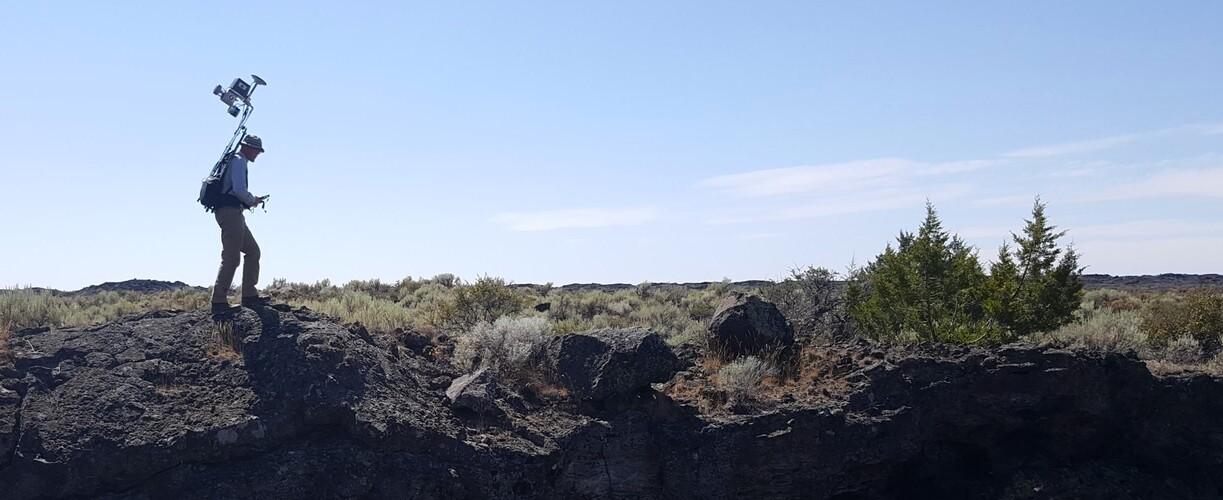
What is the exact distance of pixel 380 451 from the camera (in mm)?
7734

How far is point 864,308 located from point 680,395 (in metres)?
6.52

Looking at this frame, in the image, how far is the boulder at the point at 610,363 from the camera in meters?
9.00

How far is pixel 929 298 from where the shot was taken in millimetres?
13156

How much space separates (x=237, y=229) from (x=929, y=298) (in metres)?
8.89

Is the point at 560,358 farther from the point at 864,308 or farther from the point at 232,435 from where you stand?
the point at 864,308

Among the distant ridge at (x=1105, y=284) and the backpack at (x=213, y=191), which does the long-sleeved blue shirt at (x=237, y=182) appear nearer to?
the backpack at (x=213, y=191)

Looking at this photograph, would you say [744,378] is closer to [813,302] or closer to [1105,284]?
[813,302]

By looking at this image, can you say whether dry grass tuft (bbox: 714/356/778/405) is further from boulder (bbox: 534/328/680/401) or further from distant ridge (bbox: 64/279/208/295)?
distant ridge (bbox: 64/279/208/295)

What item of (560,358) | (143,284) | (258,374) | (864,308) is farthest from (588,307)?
(143,284)

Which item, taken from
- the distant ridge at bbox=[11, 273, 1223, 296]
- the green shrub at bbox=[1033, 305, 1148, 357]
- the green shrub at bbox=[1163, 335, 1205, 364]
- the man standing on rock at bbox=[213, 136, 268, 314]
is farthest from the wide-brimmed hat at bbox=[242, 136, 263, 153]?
the distant ridge at bbox=[11, 273, 1223, 296]

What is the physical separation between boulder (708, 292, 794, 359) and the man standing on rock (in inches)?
191

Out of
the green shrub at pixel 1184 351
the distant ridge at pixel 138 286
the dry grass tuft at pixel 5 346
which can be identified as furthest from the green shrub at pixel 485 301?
the distant ridge at pixel 138 286

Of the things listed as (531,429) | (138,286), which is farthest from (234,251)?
(138,286)

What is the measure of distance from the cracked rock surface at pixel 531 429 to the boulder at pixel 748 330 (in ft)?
2.42
